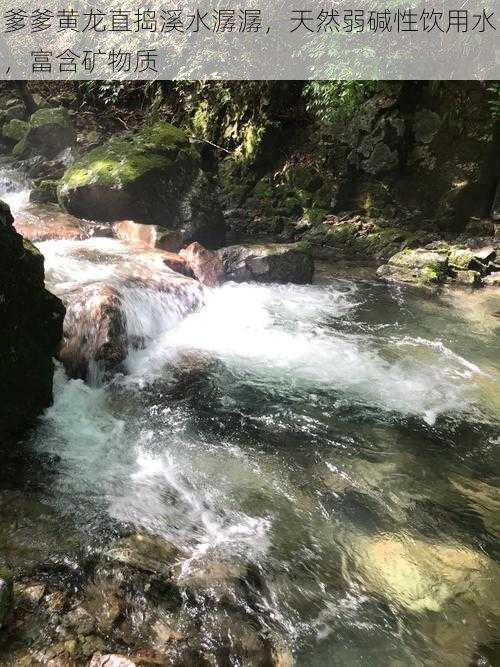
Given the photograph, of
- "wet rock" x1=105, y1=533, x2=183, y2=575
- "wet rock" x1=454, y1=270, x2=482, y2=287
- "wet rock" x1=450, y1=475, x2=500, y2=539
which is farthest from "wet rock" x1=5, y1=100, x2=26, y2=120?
"wet rock" x1=450, y1=475, x2=500, y2=539

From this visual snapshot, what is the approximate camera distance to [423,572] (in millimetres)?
3059

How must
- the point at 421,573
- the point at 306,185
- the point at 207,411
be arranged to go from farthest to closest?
the point at 306,185
the point at 207,411
the point at 421,573

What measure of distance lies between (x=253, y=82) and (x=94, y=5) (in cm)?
636

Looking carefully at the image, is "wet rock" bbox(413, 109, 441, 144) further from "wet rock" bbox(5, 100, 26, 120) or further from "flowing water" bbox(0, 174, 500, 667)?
"wet rock" bbox(5, 100, 26, 120)

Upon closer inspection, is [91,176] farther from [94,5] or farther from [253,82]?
[94,5]

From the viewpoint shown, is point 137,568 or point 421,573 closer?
point 137,568

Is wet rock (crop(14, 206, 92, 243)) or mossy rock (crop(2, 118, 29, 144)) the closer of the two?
wet rock (crop(14, 206, 92, 243))

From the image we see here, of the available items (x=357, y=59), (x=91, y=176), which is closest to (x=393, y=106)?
(x=357, y=59)

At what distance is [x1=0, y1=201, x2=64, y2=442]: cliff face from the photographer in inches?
144

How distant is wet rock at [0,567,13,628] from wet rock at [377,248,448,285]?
7938 mm

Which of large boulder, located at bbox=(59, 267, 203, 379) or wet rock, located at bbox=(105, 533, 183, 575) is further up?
large boulder, located at bbox=(59, 267, 203, 379)

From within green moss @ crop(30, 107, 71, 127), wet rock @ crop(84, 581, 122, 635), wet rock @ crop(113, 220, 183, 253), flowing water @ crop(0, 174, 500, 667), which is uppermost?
green moss @ crop(30, 107, 71, 127)

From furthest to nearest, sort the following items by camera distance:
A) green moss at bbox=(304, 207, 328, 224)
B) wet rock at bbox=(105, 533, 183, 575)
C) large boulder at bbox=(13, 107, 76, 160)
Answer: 1. large boulder at bbox=(13, 107, 76, 160)
2. green moss at bbox=(304, 207, 328, 224)
3. wet rock at bbox=(105, 533, 183, 575)

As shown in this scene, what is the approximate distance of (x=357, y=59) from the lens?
31.0 ft
